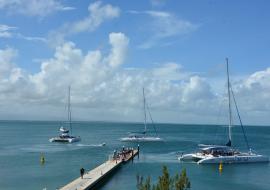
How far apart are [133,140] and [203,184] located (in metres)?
76.2

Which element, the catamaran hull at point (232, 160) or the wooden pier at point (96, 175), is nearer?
the wooden pier at point (96, 175)

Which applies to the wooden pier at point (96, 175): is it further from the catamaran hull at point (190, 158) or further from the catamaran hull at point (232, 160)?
the catamaran hull at point (232, 160)

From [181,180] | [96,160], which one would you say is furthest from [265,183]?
[181,180]

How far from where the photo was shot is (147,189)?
18.4 m

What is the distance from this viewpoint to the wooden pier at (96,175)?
4570cm

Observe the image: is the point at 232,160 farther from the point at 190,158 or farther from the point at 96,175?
the point at 96,175

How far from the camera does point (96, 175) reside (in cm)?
5362

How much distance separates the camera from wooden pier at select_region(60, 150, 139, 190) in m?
45.7

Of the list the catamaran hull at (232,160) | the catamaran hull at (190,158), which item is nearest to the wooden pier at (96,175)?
the catamaran hull at (190,158)

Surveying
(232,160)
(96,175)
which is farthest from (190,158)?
(96,175)

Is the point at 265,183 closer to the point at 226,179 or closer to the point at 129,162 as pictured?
the point at 226,179

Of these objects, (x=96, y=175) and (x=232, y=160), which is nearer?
(x=96, y=175)

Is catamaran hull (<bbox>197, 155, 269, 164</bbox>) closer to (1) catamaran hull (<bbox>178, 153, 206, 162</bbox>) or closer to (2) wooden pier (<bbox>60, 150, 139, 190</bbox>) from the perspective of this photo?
(1) catamaran hull (<bbox>178, 153, 206, 162</bbox>)

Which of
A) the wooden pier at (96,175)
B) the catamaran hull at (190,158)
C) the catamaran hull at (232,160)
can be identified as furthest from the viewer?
the catamaran hull at (190,158)
